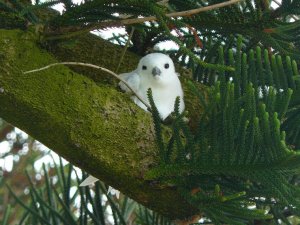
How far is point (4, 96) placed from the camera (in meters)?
1.01

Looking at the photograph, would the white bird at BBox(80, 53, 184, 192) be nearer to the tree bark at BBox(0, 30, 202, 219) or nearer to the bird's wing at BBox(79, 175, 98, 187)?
the bird's wing at BBox(79, 175, 98, 187)

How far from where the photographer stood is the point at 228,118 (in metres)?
1.03

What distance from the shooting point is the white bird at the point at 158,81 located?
147cm

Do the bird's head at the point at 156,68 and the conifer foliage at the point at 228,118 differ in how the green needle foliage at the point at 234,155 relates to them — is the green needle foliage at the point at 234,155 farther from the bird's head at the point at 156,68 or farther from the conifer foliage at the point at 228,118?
the bird's head at the point at 156,68

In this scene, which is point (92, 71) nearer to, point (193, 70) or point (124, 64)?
point (124, 64)

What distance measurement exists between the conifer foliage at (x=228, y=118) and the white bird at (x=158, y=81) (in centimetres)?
27

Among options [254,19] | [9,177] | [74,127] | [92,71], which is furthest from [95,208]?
[9,177]

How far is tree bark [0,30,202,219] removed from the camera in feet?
3.37

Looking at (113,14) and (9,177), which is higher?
(9,177)

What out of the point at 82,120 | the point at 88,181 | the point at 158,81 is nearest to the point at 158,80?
the point at 158,81

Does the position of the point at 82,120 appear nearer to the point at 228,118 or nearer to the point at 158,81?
the point at 228,118

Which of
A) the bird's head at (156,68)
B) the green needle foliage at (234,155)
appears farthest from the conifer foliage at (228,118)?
the bird's head at (156,68)

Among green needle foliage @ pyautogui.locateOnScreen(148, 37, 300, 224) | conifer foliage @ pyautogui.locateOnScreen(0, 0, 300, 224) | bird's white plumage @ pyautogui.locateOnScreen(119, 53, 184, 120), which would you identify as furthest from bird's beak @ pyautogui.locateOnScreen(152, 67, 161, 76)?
green needle foliage @ pyautogui.locateOnScreen(148, 37, 300, 224)

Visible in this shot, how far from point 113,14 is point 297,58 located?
391mm
